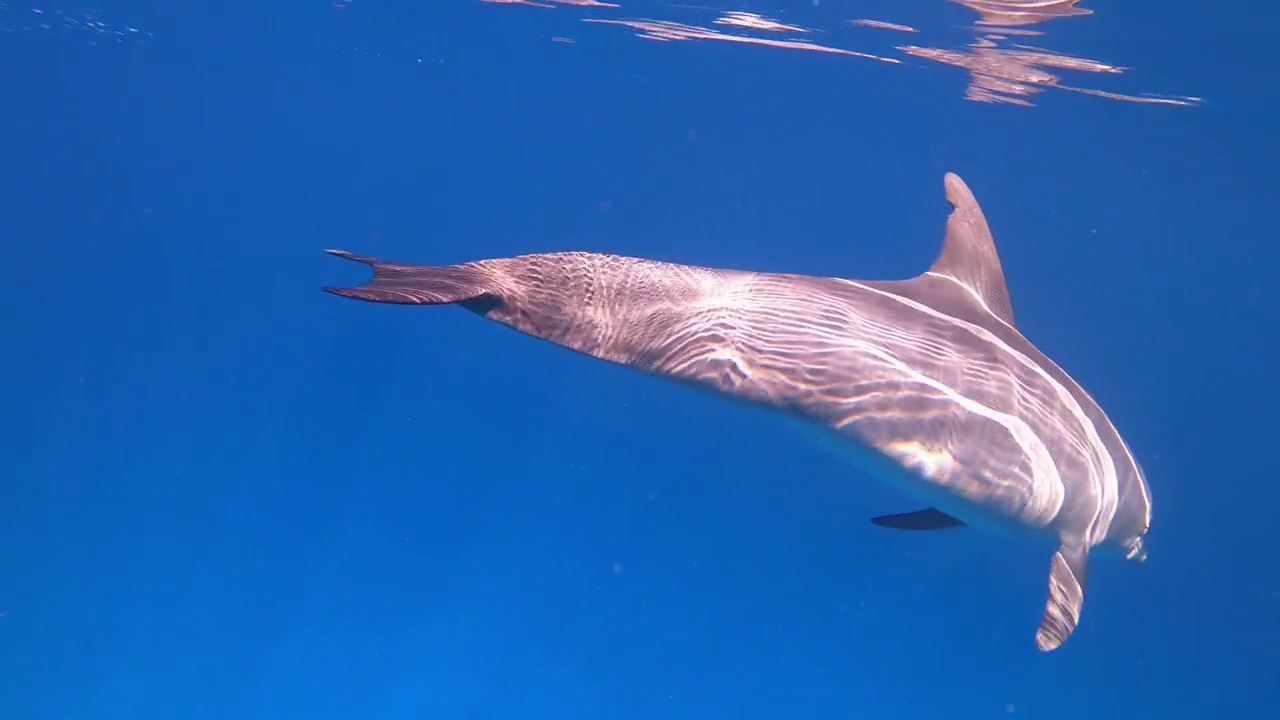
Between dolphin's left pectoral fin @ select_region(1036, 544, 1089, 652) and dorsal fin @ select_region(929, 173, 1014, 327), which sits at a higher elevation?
dorsal fin @ select_region(929, 173, 1014, 327)

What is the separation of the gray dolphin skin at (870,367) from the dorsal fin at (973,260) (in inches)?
25.0

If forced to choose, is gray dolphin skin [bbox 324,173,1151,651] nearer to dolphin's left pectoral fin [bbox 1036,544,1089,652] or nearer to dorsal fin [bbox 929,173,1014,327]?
dolphin's left pectoral fin [bbox 1036,544,1089,652]

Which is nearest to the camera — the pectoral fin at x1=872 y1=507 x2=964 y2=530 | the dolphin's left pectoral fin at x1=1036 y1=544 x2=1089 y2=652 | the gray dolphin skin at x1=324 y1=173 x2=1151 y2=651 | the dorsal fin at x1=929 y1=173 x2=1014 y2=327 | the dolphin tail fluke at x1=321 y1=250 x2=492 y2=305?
the dolphin tail fluke at x1=321 y1=250 x2=492 y2=305

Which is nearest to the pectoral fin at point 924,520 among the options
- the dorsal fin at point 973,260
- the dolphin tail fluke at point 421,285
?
the dorsal fin at point 973,260

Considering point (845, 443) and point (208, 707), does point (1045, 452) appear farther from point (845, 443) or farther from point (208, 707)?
point (208, 707)

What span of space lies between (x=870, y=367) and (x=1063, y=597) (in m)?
2.13

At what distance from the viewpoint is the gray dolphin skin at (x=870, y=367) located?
4582mm

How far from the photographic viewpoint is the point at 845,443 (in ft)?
15.4

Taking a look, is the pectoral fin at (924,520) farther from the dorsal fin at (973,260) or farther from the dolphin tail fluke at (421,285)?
the dolphin tail fluke at (421,285)

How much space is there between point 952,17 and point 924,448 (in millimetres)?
10062

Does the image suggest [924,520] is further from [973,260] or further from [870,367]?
[973,260]

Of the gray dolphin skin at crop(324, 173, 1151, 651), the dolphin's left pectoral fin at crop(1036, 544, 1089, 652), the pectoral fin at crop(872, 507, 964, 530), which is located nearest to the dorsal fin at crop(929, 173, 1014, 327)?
the gray dolphin skin at crop(324, 173, 1151, 651)

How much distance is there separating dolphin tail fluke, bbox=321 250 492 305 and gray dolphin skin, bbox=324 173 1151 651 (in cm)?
2

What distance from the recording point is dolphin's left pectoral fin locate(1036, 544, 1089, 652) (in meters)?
5.19
